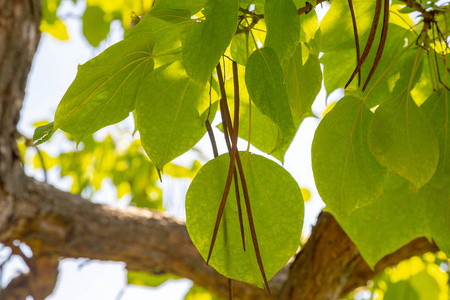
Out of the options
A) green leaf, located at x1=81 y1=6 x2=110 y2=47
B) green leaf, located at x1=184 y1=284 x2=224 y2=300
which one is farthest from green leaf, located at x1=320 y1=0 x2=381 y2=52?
green leaf, located at x1=184 y1=284 x2=224 y2=300

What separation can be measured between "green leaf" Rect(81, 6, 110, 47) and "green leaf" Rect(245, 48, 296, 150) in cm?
105

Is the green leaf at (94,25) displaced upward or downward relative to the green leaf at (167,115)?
upward

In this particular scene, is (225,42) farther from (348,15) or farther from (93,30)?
(93,30)

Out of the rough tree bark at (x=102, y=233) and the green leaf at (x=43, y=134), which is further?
the rough tree bark at (x=102, y=233)

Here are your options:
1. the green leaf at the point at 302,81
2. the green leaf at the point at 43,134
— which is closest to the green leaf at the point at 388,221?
the green leaf at the point at 302,81

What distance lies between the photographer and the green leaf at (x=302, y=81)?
32 cm

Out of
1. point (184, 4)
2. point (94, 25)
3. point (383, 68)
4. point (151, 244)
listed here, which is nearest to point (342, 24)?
point (383, 68)

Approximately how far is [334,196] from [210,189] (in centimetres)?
10

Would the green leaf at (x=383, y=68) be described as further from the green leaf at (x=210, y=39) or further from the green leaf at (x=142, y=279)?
the green leaf at (x=142, y=279)

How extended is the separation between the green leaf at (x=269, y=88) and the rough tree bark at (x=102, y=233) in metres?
0.64

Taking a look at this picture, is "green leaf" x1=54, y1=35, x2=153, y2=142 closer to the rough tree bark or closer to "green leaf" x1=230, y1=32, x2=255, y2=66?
"green leaf" x1=230, y1=32, x2=255, y2=66

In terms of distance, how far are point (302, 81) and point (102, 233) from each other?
2.58 ft

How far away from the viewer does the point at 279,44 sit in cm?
28

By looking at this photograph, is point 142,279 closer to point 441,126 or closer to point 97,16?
point 97,16
